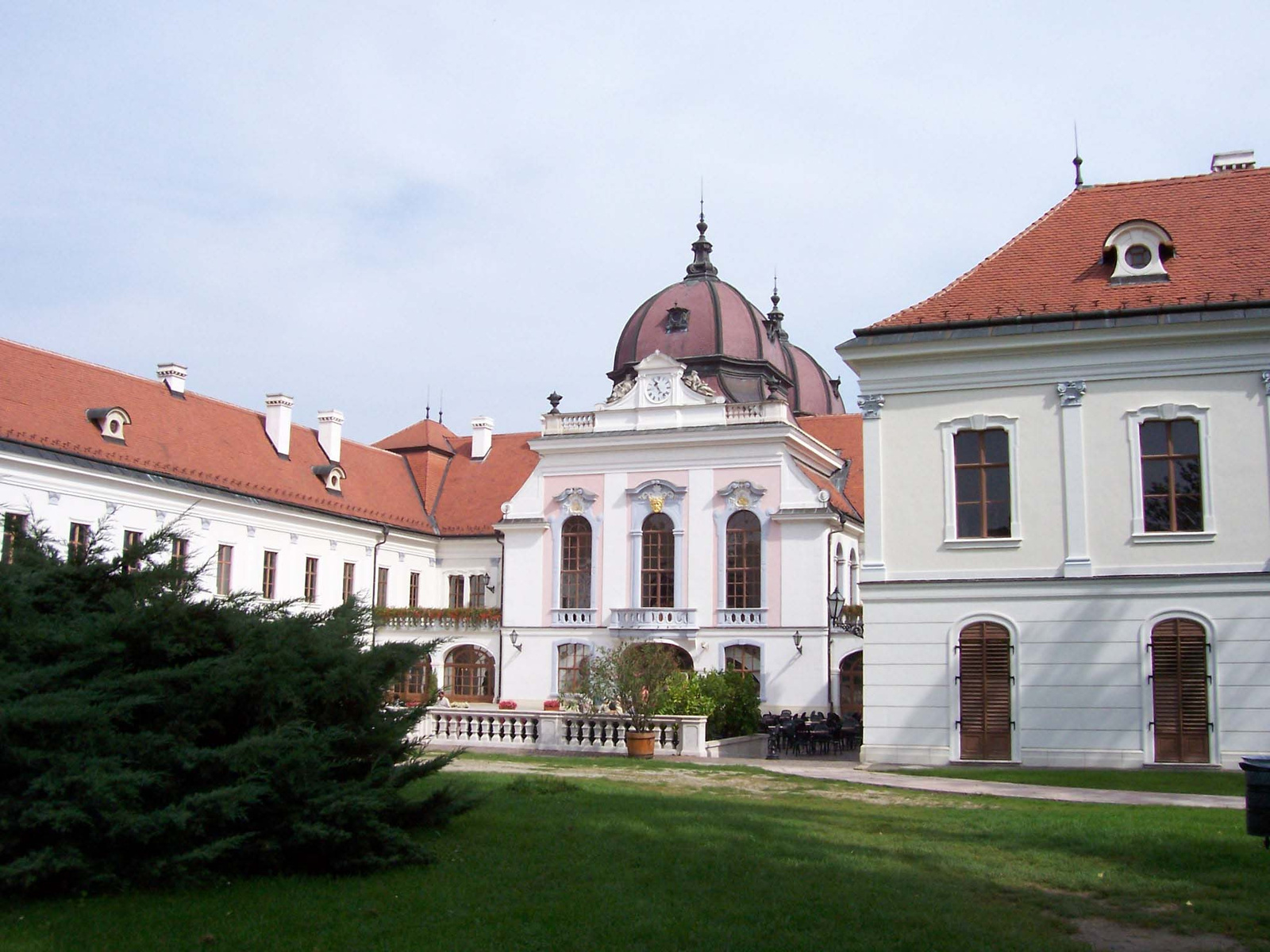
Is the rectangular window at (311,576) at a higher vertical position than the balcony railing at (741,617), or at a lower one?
higher

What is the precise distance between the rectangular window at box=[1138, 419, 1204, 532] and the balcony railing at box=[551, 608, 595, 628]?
21097mm

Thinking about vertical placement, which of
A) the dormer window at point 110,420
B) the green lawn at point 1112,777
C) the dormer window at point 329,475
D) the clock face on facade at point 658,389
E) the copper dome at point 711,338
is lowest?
the green lawn at point 1112,777

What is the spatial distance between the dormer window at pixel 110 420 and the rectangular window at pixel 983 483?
23.6 metres

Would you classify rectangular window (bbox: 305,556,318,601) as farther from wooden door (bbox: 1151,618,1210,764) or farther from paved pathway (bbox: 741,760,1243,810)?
wooden door (bbox: 1151,618,1210,764)

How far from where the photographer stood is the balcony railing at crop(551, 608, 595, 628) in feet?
127

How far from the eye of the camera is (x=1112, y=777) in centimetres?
1850

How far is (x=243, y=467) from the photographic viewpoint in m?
38.4

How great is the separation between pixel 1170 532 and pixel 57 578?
17964 millimetres

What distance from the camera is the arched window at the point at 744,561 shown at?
122 feet

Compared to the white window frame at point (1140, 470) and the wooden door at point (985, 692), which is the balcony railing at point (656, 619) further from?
the white window frame at point (1140, 470)

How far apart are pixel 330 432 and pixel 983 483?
93.8 ft

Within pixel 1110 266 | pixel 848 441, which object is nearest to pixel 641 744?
pixel 1110 266

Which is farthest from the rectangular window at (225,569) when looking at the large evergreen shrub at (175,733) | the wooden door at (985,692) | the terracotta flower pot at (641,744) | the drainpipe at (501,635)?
the large evergreen shrub at (175,733)

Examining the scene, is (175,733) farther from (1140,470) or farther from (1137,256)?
(1137,256)
